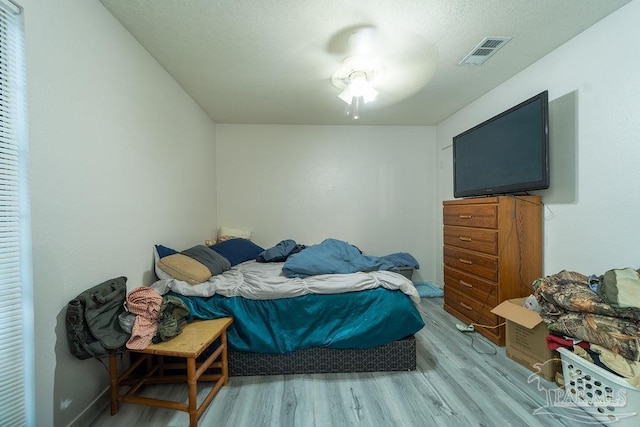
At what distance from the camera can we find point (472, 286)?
2.33 metres

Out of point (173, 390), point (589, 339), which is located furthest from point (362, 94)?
point (173, 390)

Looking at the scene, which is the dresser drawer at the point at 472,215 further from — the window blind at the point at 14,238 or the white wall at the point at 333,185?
the window blind at the point at 14,238

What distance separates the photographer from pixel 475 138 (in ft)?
8.19

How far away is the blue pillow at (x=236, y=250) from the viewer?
257 cm

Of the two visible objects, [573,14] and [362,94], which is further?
[362,94]

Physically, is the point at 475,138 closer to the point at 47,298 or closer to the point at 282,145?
the point at 282,145

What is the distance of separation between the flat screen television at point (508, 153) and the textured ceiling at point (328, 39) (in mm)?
458

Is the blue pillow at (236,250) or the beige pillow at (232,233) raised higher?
the beige pillow at (232,233)

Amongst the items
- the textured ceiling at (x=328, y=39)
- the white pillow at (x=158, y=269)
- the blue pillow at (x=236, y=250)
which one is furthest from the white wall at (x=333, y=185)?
the white pillow at (x=158, y=269)

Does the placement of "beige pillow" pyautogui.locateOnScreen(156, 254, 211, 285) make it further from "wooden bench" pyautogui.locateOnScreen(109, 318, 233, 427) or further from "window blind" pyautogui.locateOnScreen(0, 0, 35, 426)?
"window blind" pyautogui.locateOnScreen(0, 0, 35, 426)

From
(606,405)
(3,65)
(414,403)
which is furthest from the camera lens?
(414,403)

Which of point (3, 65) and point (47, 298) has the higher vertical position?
point (3, 65)

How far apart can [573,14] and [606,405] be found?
2285 mm

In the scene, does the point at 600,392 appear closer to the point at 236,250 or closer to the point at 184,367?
the point at 184,367
